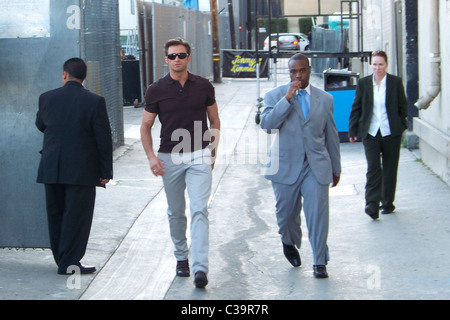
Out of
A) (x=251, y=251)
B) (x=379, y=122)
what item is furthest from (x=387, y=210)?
(x=251, y=251)

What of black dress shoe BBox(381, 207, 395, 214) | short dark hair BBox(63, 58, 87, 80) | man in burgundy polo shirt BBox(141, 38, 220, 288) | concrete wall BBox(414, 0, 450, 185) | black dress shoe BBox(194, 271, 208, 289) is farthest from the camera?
concrete wall BBox(414, 0, 450, 185)

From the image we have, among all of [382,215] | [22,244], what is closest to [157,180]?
[382,215]

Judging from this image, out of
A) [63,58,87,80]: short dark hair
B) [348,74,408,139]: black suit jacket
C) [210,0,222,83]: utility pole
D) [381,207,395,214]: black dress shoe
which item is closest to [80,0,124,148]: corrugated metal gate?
[348,74,408,139]: black suit jacket

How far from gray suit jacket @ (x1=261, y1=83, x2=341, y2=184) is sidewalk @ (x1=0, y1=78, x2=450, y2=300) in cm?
86

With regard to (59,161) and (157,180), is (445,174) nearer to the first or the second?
(157,180)

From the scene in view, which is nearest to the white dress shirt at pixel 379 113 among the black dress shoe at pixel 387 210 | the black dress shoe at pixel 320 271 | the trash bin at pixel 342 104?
the black dress shoe at pixel 387 210

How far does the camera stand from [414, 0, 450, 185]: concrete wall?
9953 millimetres

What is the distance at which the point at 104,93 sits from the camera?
13172 mm

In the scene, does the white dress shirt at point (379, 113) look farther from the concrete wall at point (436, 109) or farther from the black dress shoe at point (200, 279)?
the black dress shoe at point (200, 279)

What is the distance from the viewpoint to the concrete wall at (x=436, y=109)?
32.7 feet

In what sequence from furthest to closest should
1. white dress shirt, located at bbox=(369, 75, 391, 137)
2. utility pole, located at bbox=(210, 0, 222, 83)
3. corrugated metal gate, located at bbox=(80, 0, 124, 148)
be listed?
1. utility pole, located at bbox=(210, 0, 222, 83)
2. corrugated metal gate, located at bbox=(80, 0, 124, 148)
3. white dress shirt, located at bbox=(369, 75, 391, 137)

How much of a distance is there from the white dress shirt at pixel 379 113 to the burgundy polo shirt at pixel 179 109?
2.76 meters

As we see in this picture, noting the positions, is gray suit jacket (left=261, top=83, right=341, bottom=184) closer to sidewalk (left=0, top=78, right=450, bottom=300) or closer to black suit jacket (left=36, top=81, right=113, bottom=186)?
sidewalk (left=0, top=78, right=450, bottom=300)

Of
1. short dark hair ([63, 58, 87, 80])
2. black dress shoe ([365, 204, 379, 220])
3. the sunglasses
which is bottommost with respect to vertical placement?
black dress shoe ([365, 204, 379, 220])
